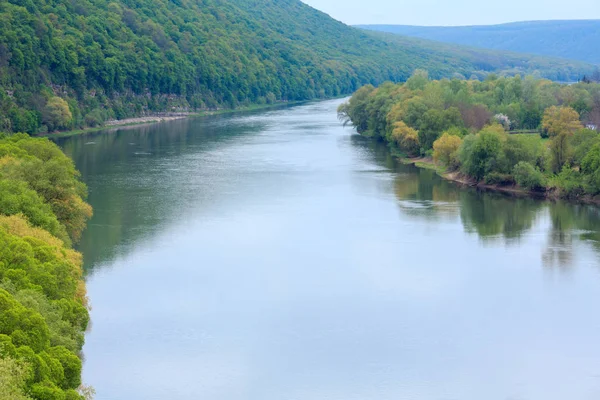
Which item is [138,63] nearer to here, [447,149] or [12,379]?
[447,149]

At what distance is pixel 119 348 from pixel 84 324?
54.1 inches

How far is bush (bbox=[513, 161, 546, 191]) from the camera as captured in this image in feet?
195

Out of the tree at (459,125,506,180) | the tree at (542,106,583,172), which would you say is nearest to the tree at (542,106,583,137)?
the tree at (542,106,583,172)

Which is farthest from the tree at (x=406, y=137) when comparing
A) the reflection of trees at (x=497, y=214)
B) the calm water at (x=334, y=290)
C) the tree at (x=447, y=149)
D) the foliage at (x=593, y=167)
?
the foliage at (x=593, y=167)

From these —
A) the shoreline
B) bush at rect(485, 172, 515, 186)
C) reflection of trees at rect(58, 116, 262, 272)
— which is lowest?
the shoreline

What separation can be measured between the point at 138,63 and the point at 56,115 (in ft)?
101

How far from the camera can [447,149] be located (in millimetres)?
69250

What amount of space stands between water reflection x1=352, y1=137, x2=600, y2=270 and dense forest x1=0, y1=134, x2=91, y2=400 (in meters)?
20.0

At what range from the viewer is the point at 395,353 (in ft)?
102

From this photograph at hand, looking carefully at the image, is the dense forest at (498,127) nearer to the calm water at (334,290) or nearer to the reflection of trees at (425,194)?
the reflection of trees at (425,194)

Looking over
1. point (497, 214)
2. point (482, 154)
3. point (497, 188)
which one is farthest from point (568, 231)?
point (482, 154)

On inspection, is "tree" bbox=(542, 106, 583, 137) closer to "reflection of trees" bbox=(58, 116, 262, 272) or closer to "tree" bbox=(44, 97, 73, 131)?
"reflection of trees" bbox=(58, 116, 262, 272)

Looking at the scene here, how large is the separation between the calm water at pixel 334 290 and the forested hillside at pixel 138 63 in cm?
3572

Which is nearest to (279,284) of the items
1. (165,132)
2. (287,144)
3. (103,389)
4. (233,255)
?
(233,255)
